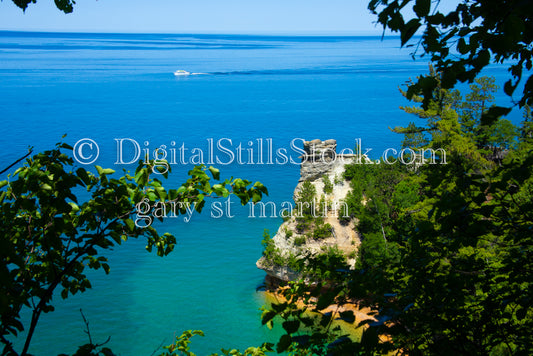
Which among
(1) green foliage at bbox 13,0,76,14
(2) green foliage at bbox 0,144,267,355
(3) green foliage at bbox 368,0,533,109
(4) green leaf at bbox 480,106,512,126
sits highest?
(1) green foliage at bbox 13,0,76,14

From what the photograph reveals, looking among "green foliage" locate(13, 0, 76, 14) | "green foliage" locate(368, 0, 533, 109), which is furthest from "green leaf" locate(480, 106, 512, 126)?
"green foliage" locate(13, 0, 76, 14)

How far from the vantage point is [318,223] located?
19.0 m

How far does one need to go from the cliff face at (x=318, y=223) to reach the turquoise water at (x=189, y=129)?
2.27 metres

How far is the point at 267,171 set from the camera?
120ft

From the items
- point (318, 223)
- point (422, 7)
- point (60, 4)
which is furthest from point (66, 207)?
point (318, 223)

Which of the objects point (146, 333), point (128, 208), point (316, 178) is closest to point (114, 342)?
point (146, 333)

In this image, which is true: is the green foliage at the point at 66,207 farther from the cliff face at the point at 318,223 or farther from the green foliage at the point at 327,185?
the green foliage at the point at 327,185

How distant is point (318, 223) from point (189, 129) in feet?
107

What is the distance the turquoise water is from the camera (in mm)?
18172

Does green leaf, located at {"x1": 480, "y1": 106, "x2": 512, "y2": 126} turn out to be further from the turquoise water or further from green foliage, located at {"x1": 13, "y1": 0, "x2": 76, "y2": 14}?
the turquoise water

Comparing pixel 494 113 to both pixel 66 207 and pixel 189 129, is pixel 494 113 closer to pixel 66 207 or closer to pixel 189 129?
pixel 66 207

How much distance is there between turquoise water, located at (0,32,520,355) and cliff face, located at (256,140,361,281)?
2.27 m

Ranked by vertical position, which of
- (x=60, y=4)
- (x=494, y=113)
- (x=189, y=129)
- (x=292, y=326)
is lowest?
(x=292, y=326)

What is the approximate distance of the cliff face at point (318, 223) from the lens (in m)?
18.5
